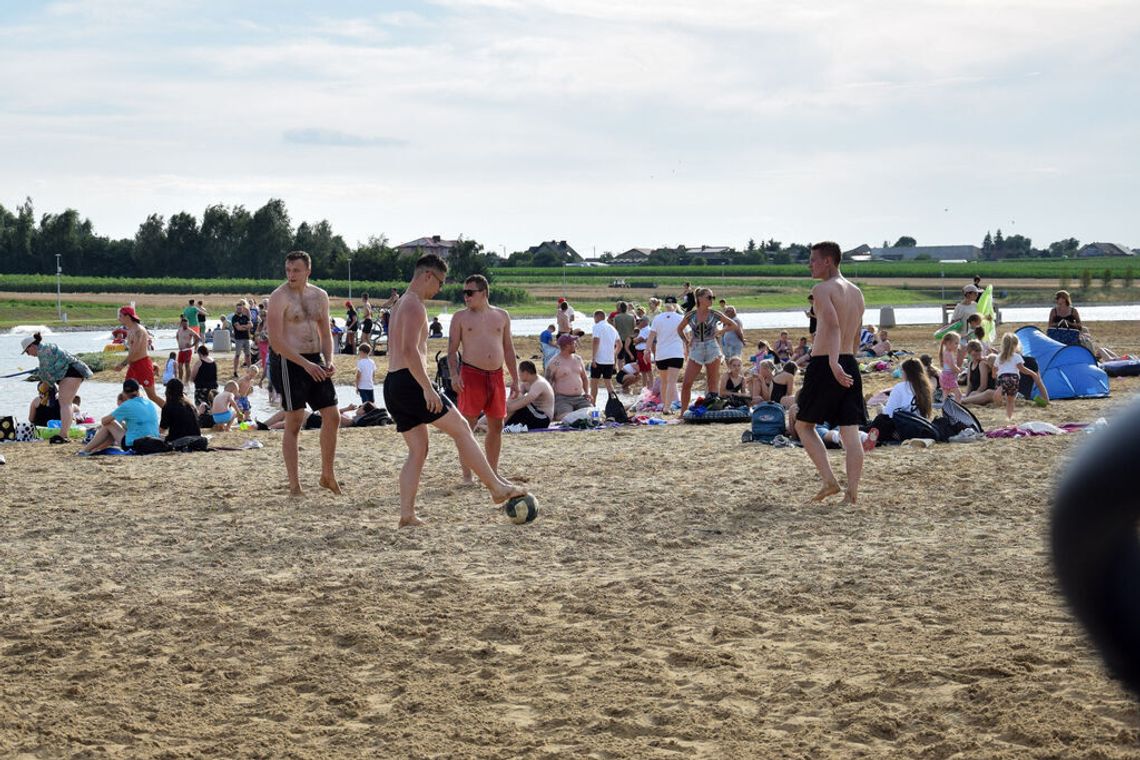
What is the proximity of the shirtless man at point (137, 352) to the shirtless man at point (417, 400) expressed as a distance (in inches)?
256

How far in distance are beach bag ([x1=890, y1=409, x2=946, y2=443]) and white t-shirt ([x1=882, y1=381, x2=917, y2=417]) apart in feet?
1.03

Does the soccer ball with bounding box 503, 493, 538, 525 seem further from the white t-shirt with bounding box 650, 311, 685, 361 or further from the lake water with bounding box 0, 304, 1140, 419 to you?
the lake water with bounding box 0, 304, 1140, 419

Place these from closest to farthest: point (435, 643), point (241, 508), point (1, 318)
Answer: point (435, 643), point (241, 508), point (1, 318)

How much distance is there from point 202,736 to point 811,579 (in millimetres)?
3166

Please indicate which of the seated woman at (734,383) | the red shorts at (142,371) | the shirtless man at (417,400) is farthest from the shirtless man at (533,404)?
the shirtless man at (417,400)

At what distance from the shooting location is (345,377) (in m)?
25.3

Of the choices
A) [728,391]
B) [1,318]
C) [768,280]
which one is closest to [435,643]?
[728,391]

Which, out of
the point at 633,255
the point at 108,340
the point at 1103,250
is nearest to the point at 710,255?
the point at 633,255

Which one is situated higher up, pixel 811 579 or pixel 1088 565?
pixel 1088 565

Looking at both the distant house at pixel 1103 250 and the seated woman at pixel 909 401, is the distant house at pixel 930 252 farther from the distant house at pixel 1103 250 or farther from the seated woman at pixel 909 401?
the seated woman at pixel 909 401

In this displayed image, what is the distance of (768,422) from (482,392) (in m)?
3.74

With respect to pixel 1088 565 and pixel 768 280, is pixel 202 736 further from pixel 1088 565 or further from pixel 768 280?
pixel 768 280

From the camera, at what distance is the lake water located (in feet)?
66.0

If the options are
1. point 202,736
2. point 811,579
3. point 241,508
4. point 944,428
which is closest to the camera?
point 202,736
